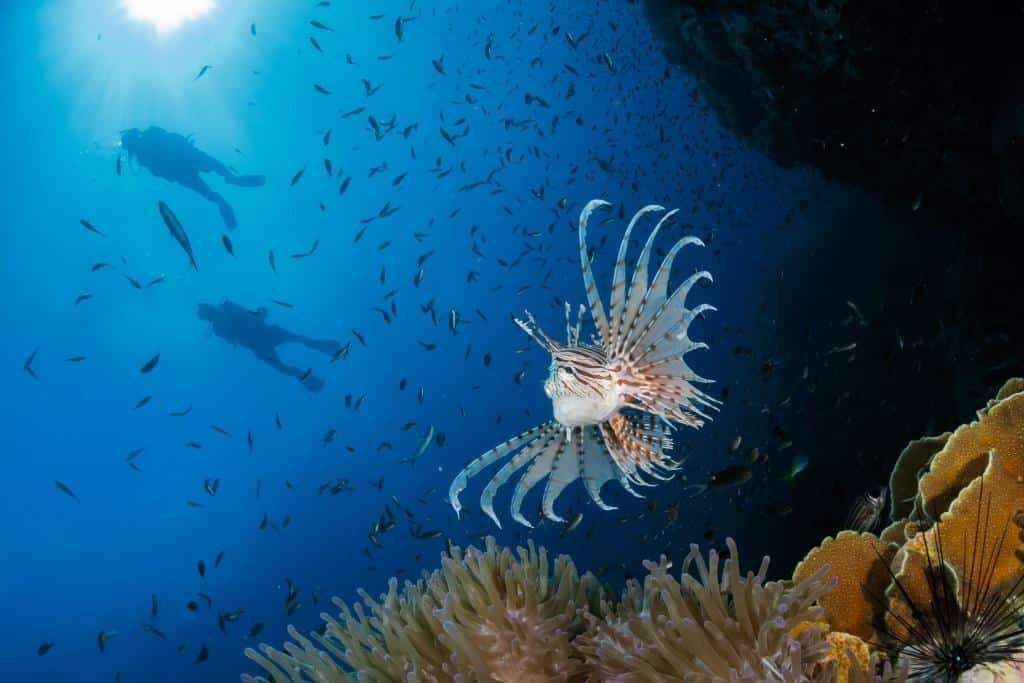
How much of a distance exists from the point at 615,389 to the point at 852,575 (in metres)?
1.38

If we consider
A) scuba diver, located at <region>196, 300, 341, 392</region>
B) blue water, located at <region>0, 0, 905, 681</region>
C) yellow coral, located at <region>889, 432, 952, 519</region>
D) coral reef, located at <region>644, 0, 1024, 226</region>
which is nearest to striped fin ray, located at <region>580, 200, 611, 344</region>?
yellow coral, located at <region>889, 432, 952, 519</region>

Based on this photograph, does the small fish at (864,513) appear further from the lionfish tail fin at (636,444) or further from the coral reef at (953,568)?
the lionfish tail fin at (636,444)

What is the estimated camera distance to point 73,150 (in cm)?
3041

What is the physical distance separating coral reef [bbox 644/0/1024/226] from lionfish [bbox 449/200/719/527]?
801 centimetres

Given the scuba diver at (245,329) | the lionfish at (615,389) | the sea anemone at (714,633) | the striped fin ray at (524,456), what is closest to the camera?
the sea anemone at (714,633)

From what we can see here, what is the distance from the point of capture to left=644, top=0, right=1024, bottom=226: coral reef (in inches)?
428

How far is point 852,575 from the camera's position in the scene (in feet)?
10.1

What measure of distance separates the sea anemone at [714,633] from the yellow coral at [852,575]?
2.01 feet

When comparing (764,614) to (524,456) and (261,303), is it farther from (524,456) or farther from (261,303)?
(261,303)

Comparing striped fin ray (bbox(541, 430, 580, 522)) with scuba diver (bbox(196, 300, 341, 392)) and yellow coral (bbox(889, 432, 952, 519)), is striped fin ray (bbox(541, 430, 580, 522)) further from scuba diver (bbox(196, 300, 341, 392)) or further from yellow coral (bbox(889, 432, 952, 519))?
scuba diver (bbox(196, 300, 341, 392))

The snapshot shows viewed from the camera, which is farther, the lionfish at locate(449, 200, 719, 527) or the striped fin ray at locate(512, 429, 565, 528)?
the striped fin ray at locate(512, 429, 565, 528)

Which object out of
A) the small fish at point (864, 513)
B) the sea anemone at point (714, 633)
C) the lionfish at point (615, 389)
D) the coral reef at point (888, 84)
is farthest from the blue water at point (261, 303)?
the sea anemone at point (714, 633)

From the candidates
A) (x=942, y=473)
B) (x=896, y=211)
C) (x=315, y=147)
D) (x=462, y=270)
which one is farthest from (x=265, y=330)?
(x=462, y=270)

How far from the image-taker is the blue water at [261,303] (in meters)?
24.5
